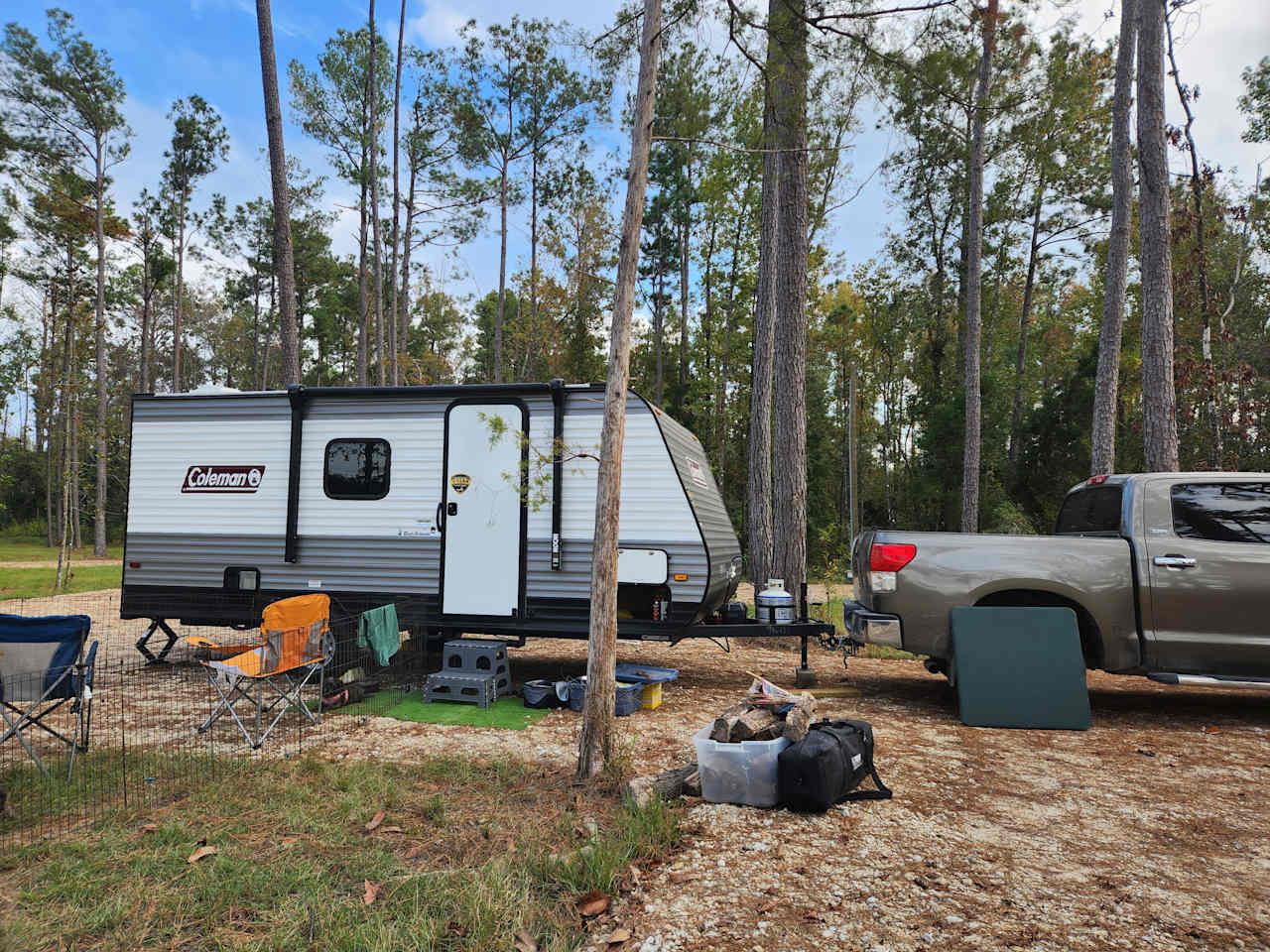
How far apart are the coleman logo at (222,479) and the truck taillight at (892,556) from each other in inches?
Result: 213

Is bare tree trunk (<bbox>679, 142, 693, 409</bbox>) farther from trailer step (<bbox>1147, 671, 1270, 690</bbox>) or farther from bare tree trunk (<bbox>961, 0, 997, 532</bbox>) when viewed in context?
trailer step (<bbox>1147, 671, 1270, 690</bbox>)

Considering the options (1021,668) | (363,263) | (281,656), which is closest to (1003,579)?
(1021,668)

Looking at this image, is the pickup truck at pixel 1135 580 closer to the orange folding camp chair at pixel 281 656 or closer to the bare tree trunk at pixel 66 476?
the orange folding camp chair at pixel 281 656

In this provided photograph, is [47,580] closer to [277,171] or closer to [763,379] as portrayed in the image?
[277,171]

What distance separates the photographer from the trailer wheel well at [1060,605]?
221 inches

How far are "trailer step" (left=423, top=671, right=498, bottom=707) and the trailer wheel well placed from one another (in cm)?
381

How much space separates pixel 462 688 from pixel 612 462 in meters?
2.92

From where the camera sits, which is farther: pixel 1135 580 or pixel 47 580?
pixel 47 580

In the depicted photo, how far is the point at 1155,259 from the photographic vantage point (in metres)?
9.09

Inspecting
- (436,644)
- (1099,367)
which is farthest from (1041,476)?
(436,644)

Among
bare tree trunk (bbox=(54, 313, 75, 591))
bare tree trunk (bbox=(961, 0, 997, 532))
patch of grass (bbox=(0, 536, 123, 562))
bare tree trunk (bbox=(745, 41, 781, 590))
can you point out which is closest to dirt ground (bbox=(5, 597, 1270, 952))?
bare tree trunk (bbox=(745, 41, 781, 590))

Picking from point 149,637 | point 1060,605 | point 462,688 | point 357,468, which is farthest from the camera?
point 149,637

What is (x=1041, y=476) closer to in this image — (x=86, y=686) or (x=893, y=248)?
(x=893, y=248)

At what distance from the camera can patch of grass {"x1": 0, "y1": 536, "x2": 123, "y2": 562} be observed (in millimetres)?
22969
